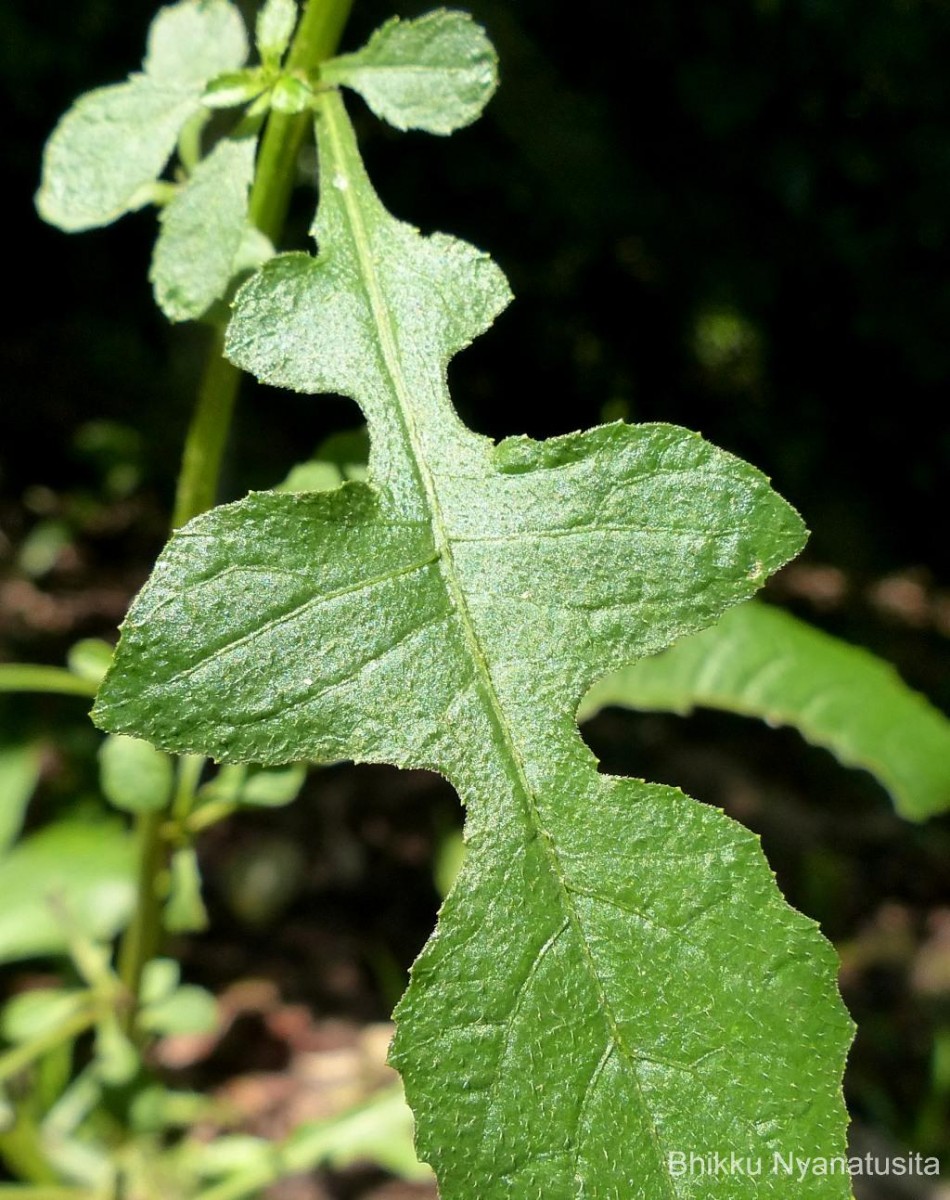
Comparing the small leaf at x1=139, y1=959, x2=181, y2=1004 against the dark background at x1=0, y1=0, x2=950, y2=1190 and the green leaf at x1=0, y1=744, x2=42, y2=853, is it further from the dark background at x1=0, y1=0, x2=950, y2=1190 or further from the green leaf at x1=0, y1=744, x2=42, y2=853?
the dark background at x1=0, y1=0, x2=950, y2=1190

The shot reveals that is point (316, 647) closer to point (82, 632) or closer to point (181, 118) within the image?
point (181, 118)

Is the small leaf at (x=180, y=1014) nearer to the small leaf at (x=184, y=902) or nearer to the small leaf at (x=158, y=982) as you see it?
the small leaf at (x=158, y=982)

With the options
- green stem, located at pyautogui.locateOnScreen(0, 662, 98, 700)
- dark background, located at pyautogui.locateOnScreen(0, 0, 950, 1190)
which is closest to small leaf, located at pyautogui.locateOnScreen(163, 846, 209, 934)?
green stem, located at pyautogui.locateOnScreen(0, 662, 98, 700)

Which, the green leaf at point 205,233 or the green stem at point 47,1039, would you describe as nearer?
the green leaf at point 205,233

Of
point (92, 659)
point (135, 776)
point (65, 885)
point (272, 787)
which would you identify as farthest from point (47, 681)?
point (65, 885)

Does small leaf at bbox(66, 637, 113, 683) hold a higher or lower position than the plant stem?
lower

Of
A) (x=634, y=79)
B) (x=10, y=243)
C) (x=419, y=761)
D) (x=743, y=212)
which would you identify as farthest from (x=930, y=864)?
(x=10, y=243)

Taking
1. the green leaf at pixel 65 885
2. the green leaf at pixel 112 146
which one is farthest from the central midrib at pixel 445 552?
the green leaf at pixel 65 885
